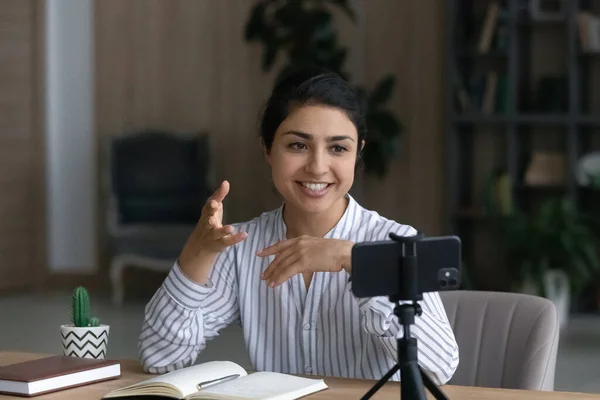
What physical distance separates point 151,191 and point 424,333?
5.79 m

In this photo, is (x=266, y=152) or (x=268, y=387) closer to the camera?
(x=268, y=387)

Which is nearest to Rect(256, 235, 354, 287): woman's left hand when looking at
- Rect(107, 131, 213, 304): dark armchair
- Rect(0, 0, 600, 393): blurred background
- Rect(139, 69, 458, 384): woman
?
Rect(139, 69, 458, 384): woman

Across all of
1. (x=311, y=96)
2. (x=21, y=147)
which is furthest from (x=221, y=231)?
(x=21, y=147)

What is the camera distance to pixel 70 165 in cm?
800

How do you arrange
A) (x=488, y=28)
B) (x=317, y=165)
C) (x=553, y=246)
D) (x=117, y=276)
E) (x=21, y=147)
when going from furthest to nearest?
(x=21, y=147) < (x=117, y=276) < (x=488, y=28) < (x=553, y=246) < (x=317, y=165)

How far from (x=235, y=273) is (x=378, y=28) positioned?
5.15 m

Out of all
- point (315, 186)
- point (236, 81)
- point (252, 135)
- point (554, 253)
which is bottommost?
point (554, 253)

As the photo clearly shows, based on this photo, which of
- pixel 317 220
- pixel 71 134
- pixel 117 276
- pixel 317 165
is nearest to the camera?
pixel 317 165

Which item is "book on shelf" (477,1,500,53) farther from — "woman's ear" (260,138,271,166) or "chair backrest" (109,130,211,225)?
"woman's ear" (260,138,271,166)

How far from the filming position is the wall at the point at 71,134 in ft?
25.9

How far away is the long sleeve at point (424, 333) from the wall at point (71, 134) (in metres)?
6.38

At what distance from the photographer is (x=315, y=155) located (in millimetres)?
1936

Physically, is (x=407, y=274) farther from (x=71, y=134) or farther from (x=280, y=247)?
(x=71, y=134)

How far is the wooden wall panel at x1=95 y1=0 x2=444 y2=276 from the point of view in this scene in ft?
22.6
